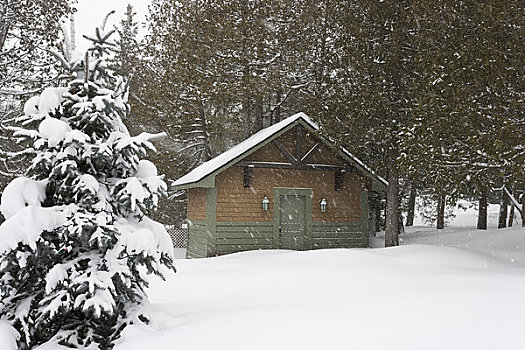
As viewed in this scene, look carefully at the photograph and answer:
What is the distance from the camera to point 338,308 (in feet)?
20.3

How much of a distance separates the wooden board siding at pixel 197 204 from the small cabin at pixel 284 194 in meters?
0.03

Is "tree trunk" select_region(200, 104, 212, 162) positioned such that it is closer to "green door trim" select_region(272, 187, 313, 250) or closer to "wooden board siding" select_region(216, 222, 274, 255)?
"green door trim" select_region(272, 187, 313, 250)

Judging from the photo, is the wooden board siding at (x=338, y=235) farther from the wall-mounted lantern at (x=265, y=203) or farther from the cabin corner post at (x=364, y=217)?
the wall-mounted lantern at (x=265, y=203)

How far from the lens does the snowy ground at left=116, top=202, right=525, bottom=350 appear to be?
16.7 feet

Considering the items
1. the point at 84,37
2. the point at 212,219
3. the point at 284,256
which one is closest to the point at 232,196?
the point at 212,219

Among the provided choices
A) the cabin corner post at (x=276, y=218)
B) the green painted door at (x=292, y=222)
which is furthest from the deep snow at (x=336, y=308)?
the green painted door at (x=292, y=222)

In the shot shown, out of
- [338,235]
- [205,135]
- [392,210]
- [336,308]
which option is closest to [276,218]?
[338,235]

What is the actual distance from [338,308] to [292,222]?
1087 cm

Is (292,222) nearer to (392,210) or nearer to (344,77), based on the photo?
(392,210)

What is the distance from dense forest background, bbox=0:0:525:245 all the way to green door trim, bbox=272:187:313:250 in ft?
7.75

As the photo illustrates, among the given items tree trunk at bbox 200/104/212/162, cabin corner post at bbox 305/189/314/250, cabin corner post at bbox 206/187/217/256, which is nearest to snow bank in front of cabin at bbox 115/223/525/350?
cabin corner post at bbox 206/187/217/256

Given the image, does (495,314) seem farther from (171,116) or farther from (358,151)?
(171,116)

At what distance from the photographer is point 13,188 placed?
5723mm

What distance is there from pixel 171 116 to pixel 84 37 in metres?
14.8
